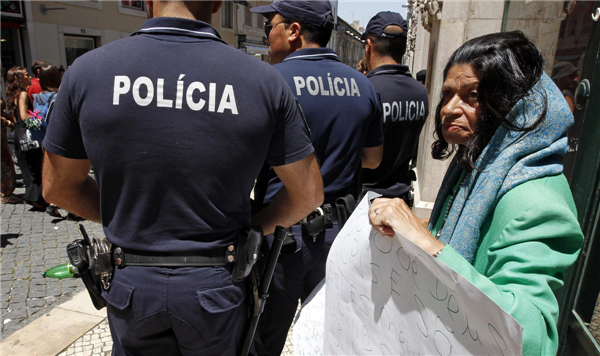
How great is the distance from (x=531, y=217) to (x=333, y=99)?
1.37 meters

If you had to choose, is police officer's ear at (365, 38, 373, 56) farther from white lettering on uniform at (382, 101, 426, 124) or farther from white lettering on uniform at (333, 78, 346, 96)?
white lettering on uniform at (333, 78, 346, 96)

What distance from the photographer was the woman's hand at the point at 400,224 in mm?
955

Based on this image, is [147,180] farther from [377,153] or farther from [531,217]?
[377,153]

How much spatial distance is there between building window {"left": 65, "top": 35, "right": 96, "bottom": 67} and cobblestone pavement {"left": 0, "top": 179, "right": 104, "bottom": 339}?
10012 millimetres

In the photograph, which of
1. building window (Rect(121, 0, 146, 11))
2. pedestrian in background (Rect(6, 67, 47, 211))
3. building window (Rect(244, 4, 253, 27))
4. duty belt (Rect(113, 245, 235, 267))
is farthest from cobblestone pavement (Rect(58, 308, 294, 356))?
building window (Rect(244, 4, 253, 27))

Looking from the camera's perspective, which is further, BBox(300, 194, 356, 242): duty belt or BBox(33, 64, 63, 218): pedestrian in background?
BBox(33, 64, 63, 218): pedestrian in background

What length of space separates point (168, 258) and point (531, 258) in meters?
1.13

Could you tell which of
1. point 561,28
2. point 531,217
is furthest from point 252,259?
point 561,28

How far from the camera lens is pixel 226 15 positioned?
23.7 meters

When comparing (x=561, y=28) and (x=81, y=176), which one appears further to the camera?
(x=561, y=28)

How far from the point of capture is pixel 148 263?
1403mm

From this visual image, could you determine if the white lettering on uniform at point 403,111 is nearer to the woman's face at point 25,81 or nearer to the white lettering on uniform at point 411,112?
the white lettering on uniform at point 411,112

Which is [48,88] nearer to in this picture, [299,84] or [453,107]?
[299,84]

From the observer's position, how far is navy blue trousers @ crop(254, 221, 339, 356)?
83.4 inches
